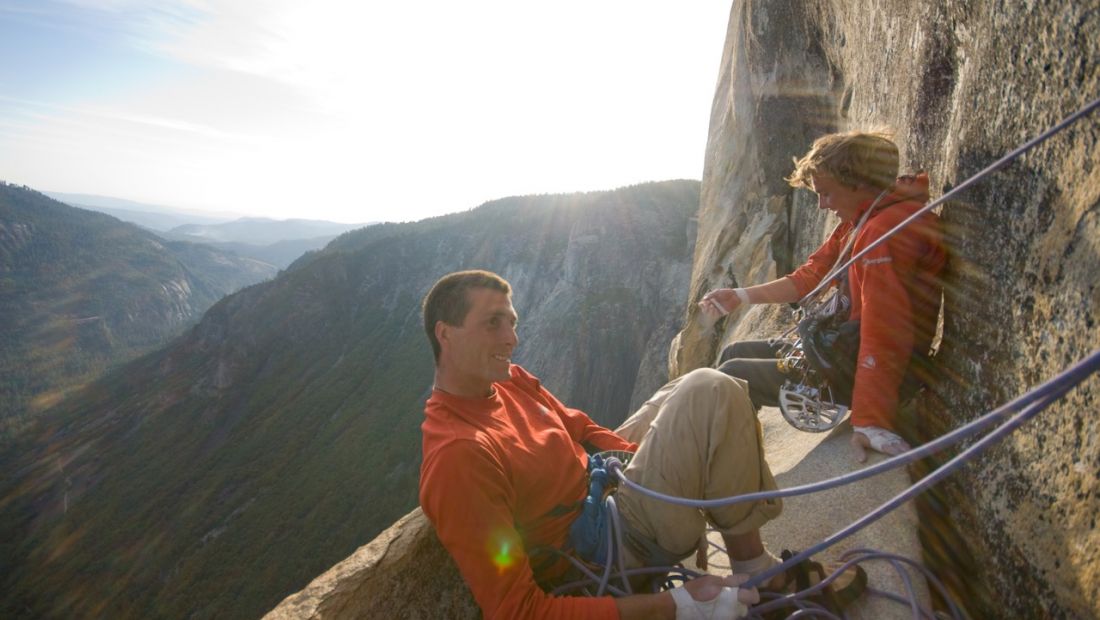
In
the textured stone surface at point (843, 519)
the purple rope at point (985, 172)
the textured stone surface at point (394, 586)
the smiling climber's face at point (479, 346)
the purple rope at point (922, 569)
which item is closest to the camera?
the purple rope at point (985, 172)

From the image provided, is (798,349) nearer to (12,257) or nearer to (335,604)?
(335,604)

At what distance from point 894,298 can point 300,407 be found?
8935 cm

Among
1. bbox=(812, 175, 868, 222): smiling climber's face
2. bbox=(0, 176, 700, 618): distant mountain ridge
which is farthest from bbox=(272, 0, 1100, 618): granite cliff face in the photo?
bbox=(0, 176, 700, 618): distant mountain ridge

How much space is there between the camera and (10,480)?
315ft

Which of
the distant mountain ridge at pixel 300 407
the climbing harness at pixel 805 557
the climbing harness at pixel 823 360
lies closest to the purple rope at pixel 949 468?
the climbing harness at pixel 805 557

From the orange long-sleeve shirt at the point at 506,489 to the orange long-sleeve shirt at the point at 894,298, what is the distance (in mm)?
1682

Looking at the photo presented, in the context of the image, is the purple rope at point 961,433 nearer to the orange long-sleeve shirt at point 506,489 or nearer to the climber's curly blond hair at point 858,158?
the orange long-sleeve shirt at point 506,489

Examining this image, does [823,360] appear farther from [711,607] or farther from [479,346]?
[479,346]

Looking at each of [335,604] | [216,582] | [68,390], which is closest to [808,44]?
[335,604]

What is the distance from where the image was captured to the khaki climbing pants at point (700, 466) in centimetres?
291

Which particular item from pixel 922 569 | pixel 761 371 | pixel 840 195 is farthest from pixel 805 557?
pixel 840 195

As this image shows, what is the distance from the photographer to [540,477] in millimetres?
3150

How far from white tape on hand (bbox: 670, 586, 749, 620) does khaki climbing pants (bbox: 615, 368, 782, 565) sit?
1.38ft

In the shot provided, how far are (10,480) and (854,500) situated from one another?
138548mm
